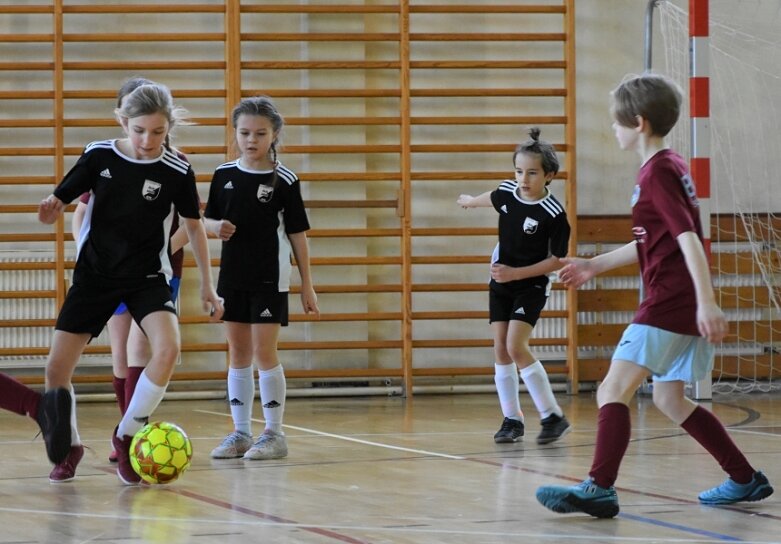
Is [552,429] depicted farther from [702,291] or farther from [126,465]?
[702,291]

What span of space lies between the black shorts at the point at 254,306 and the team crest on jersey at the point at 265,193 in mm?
367

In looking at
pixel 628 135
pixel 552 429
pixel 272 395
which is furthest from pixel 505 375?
pixel 628 135

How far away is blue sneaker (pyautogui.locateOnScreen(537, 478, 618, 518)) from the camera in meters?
3.16

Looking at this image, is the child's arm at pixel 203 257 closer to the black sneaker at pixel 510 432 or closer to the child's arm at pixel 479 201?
the black sneaker at pixel 510 432

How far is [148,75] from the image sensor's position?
25.5 feet

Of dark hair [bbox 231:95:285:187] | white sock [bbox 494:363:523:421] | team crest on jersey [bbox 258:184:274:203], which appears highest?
dark hair [bbox 231:95:285:187]

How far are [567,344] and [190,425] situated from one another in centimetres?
298

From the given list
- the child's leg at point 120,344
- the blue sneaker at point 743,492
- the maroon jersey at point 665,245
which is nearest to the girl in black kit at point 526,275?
the child's leg at point 120,344

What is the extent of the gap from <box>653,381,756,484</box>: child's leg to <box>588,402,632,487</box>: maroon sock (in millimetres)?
209

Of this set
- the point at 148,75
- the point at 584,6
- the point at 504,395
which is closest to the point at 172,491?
the point at 504,395

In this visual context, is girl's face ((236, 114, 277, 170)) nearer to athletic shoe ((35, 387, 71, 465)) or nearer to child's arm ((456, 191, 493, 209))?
child's arm ((456, 191, 493, 209))

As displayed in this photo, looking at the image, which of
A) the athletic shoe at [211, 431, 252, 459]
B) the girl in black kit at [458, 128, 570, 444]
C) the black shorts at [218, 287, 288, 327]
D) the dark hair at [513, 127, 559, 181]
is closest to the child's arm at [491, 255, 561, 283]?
the girl in black kit at [458, 128, 570, 444]

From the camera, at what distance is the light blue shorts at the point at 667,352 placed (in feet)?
10.5

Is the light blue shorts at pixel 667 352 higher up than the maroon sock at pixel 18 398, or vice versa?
→ the light blue shorts at pixel 667 352
